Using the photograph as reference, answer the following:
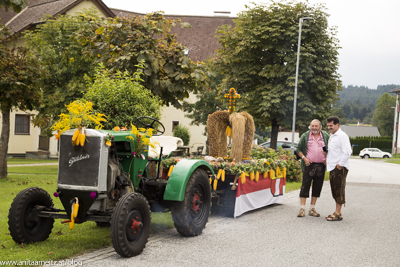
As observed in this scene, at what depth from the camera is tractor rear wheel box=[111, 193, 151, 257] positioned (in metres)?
5.24

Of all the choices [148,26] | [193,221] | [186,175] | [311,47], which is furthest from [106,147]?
[311,47]

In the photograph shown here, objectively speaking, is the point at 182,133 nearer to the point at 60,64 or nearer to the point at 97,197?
the point at 60,64

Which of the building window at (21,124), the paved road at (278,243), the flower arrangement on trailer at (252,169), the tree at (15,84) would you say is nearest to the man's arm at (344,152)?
the paved road at (278,243)

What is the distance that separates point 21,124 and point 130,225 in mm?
28668

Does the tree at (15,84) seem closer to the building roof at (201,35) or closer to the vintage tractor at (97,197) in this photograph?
the vintage tractor at (97,197)

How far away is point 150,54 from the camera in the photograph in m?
11.9

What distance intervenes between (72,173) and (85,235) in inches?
54.2

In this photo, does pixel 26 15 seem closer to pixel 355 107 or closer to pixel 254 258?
pixel 254 258

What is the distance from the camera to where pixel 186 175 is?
21.7ft

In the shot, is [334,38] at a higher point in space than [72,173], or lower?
higher

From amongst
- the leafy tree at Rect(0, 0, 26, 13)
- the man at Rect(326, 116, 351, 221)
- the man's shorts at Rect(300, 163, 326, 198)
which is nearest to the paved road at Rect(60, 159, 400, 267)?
the man at Rect(326, 116, 351, 221)

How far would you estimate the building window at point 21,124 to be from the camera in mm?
31281

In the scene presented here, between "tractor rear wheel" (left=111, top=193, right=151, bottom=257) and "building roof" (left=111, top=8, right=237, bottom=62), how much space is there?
35.8 meters

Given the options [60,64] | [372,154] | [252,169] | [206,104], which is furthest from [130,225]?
[372,154]
